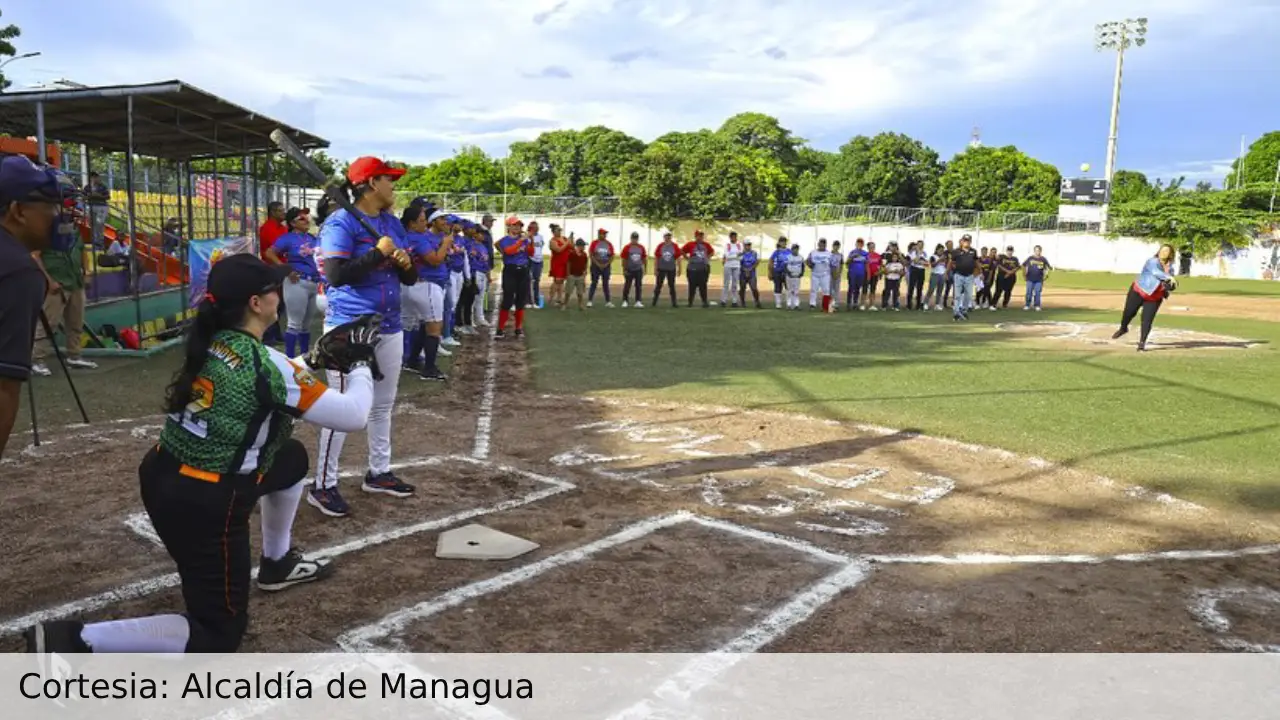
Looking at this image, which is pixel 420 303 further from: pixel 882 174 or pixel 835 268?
pixel 882 174

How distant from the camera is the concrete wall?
48.1 m

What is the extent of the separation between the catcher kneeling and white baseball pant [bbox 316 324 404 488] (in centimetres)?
178

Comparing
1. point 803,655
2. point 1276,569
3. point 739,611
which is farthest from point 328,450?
point 1276,569

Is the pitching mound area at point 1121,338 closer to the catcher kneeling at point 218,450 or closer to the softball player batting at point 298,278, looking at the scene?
the softball player batting at point 298,278

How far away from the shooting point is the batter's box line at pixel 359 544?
3.86 m

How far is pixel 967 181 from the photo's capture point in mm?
76062

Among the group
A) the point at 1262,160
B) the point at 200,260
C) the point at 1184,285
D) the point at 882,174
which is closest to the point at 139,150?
the point at 200,260

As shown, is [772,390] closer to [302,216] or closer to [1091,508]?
[1091,508]

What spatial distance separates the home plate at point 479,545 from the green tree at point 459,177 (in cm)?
8802

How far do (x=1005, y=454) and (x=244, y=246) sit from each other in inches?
486

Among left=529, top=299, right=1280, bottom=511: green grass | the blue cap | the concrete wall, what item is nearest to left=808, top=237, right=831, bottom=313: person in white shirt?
left=529, top=299, right=1280, bottom=511: green grass

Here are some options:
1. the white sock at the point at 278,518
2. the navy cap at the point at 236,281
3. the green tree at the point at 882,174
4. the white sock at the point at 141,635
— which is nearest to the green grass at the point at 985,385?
the white sock at the point at 278,518

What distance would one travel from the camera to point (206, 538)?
325 centimetres

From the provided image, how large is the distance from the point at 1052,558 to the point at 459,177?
93089 millimetres
